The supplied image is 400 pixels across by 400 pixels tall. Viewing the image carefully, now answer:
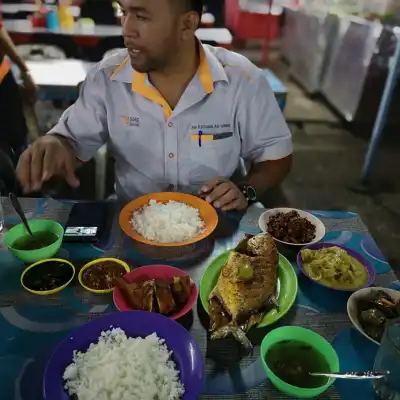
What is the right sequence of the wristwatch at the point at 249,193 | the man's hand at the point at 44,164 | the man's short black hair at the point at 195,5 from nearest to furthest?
the man's hand at the point at 44,164, the man's short black hair at the point at 195,5, the wristwatch at the point at 249,193

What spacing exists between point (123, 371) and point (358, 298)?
770 mm

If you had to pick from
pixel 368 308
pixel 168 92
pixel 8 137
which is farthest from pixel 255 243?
pixel 8 137

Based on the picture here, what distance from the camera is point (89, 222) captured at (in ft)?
5.61

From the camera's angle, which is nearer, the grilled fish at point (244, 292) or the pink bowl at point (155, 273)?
the grilled fish at point (244, 292)

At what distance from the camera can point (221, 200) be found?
1862 millimetres

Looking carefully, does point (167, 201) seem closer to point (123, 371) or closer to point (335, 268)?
point (335, 268)

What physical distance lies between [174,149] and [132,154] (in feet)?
0.78

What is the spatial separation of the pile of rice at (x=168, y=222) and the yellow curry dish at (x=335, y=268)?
0.46m

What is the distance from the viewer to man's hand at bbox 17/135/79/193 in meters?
1.74

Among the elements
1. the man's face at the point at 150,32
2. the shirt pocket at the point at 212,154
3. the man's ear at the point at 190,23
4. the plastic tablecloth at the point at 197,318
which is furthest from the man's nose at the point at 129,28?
the plastic tablecloth at the point at 197,318

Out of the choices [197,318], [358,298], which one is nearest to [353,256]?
[358,298]

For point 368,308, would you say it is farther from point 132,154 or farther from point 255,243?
point 132,154

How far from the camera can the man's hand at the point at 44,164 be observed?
1735 mm

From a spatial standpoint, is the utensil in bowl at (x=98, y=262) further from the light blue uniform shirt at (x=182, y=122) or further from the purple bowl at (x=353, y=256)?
the light blue uniform shirt at (x=182, y=122)
